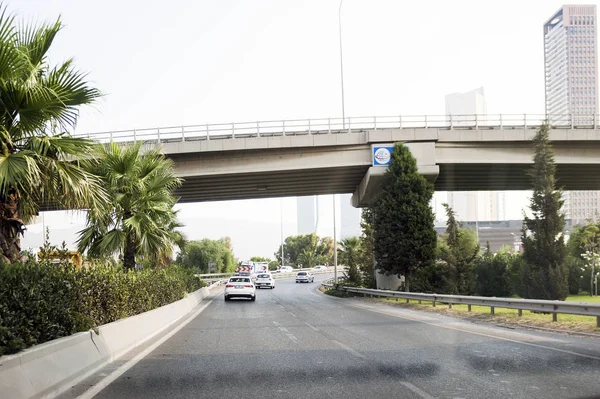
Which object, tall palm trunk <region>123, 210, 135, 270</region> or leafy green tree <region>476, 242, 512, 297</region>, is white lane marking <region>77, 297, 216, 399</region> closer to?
tall palm trunk <region>123, 210, 135, 270</region>

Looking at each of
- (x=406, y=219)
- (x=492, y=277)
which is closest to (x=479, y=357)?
(x=406, y=219)

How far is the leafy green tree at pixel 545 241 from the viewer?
95.3 ft

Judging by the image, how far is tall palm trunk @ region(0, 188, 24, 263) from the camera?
9945 millimetres

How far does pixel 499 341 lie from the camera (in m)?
12.8

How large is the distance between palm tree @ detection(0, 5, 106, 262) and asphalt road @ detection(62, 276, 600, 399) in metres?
3.09

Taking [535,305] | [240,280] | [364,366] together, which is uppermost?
[364,366]

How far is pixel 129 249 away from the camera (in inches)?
837

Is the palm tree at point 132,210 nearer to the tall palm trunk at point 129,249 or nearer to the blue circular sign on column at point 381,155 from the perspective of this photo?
the tall palm trunk at point 129,249

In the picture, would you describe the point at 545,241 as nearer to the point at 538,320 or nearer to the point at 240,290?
the point at 538,320

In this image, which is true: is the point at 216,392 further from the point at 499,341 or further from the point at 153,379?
the point at 499,341

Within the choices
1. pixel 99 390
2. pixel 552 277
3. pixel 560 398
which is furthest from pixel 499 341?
pixel 552 277

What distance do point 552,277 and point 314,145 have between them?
49.5ft

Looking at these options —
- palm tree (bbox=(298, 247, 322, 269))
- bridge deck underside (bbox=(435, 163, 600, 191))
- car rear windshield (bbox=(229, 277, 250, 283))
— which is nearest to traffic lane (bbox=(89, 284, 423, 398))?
car rear windshield (bbox=(229, 277, 250, 283))

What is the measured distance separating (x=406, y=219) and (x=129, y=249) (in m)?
18.7
